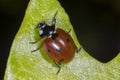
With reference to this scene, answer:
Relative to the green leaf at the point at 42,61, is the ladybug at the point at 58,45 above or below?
below

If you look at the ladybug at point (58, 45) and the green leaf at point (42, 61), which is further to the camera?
the ladybug at point (58, 45)

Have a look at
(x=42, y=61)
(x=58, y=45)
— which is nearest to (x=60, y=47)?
(x=58, y=45)

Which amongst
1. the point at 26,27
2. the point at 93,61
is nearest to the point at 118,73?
the point at 93,61

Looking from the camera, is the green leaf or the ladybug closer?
the green leaf

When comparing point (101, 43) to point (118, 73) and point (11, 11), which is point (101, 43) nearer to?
point (11, 11)

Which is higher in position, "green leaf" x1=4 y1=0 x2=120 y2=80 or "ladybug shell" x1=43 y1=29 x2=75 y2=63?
"green leaf" x1=4 y1=0 x2=120 y2=80
